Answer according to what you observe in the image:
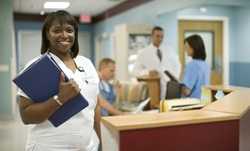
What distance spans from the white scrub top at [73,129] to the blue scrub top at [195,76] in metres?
1.96

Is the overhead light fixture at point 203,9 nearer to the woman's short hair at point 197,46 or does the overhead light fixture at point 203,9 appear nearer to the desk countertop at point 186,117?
the woman's short hair at point 197,46

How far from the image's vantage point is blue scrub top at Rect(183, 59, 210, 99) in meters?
3.45

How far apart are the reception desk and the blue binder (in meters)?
0.17

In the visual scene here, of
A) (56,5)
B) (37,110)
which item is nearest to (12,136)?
(56,5)

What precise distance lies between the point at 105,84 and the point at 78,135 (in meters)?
1.51

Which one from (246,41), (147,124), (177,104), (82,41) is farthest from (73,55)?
(82,41)

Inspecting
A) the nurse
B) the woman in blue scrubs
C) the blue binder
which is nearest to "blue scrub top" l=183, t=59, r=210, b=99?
the woman in blue scrubs

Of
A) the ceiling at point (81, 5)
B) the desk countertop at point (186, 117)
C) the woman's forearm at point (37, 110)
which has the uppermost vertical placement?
the ceiling at point (81, 5)

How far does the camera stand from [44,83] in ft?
4.66

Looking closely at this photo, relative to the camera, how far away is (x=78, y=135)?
1532 millimetres

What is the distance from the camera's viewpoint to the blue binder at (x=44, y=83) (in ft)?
4.60

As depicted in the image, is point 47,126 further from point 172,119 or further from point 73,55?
point 172,119

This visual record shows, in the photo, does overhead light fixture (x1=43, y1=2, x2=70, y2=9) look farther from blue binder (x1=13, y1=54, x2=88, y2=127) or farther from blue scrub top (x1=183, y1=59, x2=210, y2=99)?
blue binder (x1=13, y1=54, x2=88, y2=127)

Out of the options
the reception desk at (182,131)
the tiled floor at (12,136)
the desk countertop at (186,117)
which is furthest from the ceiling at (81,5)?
the reception desk at (182,131)
